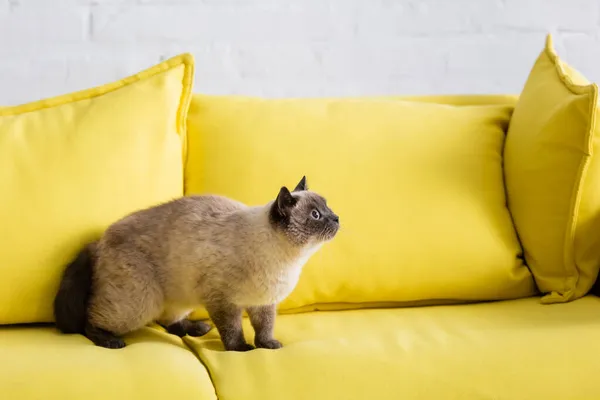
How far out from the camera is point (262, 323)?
5.14ft

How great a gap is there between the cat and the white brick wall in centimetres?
76

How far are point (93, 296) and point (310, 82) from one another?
3.39 feet

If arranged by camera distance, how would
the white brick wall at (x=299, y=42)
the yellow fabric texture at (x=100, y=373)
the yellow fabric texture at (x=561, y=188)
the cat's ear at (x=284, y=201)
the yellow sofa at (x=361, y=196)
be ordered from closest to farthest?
the yellow fabric texture at (x=100, y=373) → the cat's ear at (x=284, y=201) → the yellow sofa at (x=361, y=196) → the yellow fabric texture at (x=561, y=188) → the white brick wall at (x=299, y=42)

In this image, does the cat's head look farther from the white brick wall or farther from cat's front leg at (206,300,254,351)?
the white brick wall

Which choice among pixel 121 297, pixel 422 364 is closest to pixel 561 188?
pixel 422 364

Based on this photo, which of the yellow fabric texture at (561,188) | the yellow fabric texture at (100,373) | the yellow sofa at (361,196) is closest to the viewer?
the yellow fabric texture at (100,373)

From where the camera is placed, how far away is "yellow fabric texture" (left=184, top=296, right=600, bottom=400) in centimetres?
130

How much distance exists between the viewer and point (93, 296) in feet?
5.12

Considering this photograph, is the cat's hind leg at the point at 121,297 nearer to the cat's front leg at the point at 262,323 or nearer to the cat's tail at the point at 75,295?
the cat's tail at the point at 75,295

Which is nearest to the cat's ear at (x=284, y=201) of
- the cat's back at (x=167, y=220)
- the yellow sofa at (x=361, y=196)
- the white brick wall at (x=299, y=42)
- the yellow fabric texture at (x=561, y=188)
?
the cat's back at (x=167, y=220)

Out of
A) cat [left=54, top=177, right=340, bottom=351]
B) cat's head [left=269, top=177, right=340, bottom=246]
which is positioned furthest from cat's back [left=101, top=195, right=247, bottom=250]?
cat's head [left=269, top=177, right=340, bottom=246]

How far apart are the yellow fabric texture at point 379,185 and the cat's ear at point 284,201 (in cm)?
28

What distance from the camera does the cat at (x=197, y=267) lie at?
151 cm

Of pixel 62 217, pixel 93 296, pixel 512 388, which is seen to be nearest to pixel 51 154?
pixel 62 217
